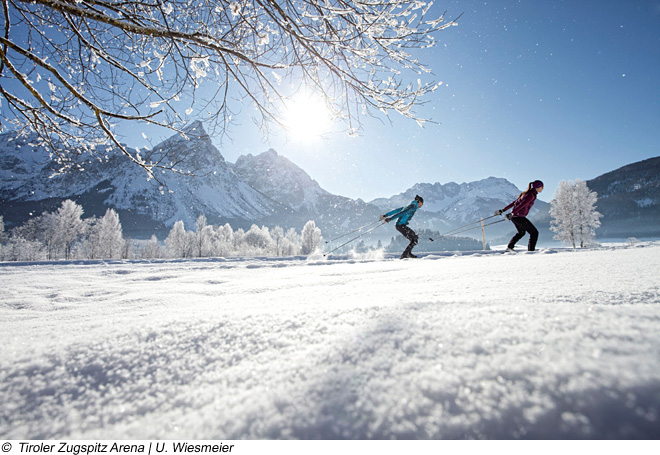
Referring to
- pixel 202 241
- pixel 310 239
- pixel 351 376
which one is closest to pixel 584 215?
pixel 351 376

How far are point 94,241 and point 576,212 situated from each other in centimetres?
6566

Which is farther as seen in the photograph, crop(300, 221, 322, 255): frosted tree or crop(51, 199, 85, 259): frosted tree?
crop(300, 221, 322, 255): frosted tree

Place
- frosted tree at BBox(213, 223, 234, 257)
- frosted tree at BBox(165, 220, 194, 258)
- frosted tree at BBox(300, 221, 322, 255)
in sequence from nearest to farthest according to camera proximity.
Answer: frosted tree at BBox(300, 221, 322, 255) < frosted tree at BBox(165, 220, 194, 258) < frosted tree at BBox(213, 223, 234, 257)

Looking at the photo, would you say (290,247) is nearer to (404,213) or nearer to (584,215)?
(584,215)

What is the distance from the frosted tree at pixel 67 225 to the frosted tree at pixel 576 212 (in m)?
62.7

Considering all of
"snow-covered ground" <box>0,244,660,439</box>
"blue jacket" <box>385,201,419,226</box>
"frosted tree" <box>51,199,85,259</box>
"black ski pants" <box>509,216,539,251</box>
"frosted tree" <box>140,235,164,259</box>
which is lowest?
"frosted tree" <box>140,235,164,259</box>

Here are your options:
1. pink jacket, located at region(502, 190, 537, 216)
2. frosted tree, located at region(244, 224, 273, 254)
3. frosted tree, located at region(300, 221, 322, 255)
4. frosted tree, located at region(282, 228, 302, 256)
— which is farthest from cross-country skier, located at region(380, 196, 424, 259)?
frosted tree, located at region(244, 224, 273, 254)

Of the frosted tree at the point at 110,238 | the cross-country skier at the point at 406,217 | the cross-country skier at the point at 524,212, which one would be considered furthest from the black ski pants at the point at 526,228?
the frosted tree at the point at 110,238

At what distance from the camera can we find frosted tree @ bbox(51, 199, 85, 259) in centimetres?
3862

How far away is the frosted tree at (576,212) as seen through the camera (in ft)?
82.2

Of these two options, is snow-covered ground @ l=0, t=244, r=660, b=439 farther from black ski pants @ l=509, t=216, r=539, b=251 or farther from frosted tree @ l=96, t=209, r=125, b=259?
frosted tree @ l=96, t=209, r=125, b=259

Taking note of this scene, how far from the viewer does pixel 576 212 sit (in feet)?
83.5

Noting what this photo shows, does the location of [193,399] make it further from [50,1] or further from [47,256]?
[47,256]

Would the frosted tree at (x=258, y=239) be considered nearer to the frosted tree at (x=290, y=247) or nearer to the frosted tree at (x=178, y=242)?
the frosted tree at (x=290, y=247)
